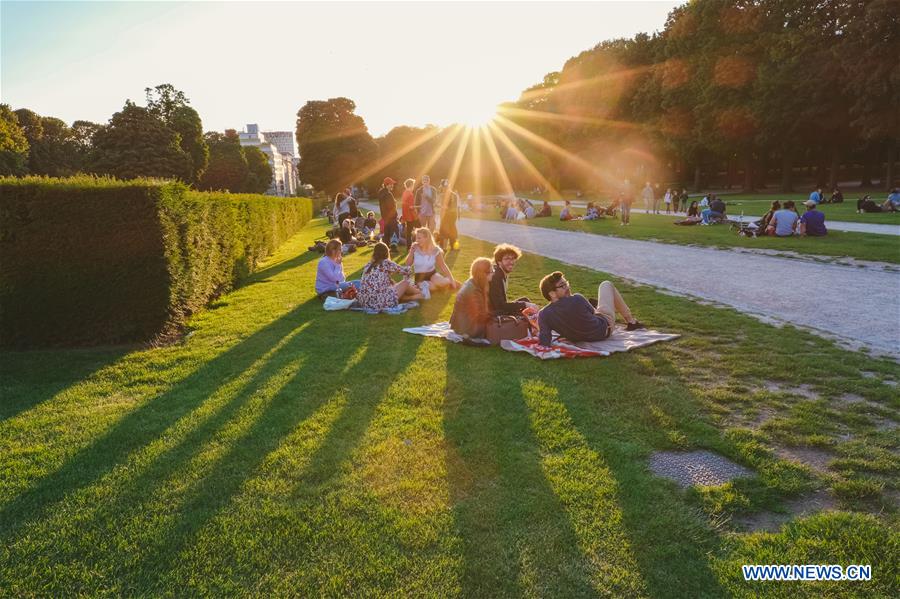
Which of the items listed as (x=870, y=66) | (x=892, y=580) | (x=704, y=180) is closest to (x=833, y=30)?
(x=870, y=66)

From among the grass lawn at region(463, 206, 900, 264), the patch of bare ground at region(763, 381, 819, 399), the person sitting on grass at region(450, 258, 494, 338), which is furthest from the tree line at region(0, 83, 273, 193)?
the patch of bare ground at region(763, 381, 819, 399)

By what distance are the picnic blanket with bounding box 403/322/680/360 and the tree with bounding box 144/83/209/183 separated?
206 feet

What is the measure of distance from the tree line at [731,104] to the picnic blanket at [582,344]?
1322 inches

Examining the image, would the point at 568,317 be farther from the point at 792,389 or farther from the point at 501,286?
the point at 792,389

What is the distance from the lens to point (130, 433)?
456 cm

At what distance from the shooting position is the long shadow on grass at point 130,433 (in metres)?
3.58

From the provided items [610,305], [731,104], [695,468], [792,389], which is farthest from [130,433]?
[731,104]

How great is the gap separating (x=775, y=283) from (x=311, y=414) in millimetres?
8983

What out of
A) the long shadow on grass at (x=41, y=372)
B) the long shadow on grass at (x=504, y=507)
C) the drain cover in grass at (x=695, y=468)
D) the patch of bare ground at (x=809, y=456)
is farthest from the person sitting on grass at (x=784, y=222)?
the long shadow on grass at (x=41, y=372)

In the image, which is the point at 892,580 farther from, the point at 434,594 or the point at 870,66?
the point at 870,66

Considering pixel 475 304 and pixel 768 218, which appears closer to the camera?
pixel 475 304

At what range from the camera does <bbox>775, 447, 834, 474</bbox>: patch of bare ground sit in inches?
149

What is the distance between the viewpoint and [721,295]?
930 centimetres

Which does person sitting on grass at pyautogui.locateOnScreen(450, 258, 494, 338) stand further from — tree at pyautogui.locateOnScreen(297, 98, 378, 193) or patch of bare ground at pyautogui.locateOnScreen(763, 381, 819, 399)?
tree at pyautogui.locateOnScreen(297, 98, 378, 193)
